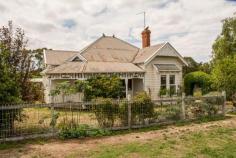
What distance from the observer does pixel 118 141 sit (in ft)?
32.8

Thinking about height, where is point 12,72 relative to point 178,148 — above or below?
above

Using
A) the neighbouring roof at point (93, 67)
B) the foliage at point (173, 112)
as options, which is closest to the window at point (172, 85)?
the neighbouring roof at point (93, 67)

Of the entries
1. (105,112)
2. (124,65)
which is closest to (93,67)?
(124,65)

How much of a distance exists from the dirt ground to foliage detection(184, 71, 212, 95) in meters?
14.8

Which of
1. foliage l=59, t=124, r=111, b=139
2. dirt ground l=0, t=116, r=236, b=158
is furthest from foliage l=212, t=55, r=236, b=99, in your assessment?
foliage l=59, t=124, r=111, b=139

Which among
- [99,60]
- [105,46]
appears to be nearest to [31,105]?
[99,60]

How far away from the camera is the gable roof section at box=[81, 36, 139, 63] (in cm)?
2414

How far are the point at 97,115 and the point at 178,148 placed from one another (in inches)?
151

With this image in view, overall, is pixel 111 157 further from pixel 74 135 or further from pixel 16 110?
pixel 16 110

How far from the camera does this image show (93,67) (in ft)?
69.2

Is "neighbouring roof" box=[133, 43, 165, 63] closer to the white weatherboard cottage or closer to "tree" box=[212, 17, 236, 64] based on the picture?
the white weatherboard cottage

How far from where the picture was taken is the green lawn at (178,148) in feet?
26.8

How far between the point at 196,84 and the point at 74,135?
20.2 meters

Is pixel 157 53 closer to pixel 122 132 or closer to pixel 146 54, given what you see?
pixel 146 54
